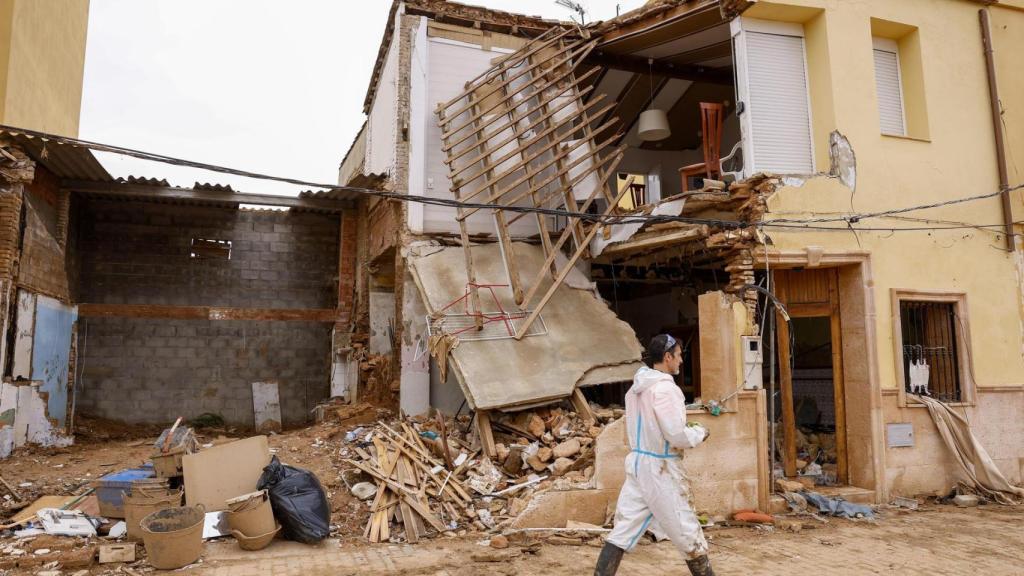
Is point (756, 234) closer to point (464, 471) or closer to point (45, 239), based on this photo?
point (464, 471)

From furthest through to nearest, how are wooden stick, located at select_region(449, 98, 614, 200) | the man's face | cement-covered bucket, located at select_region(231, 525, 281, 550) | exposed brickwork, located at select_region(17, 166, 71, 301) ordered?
exposed brickwork, located at select_region(17, 166, 71, 301) < wooden stick, located at select_region(449, 98, 614, 200) < cement-covered bucket, located at select_region(231, 525, 281, 550) < the man's face

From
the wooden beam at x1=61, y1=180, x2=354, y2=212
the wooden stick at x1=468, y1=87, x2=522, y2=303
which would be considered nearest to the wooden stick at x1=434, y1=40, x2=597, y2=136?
the wooden stick at x1=468, y1=87, x2=522, y2=303

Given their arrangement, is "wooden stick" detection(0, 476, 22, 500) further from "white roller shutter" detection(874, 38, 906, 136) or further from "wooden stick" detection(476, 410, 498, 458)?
"white roller shutter" detection(874, 38, 906, 136)

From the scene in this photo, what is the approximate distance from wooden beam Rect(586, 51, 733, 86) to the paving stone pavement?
8112 mm

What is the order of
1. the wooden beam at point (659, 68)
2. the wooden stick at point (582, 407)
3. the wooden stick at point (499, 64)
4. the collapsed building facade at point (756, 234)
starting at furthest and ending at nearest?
the wooden beam at point (659, 68), the wooden stick at point (499, 64), the collapsed building facade at point (756, 234), the wooden stick at point (582, 407)

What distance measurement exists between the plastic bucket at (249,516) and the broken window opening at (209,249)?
9.03 metres

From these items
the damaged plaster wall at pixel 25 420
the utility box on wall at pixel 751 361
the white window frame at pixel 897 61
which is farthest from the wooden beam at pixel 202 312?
the white window frame at pixel 897 61

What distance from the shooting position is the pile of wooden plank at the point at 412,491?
6.88 metres

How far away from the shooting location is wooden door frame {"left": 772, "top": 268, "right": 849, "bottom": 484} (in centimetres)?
905

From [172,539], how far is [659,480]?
427 cm

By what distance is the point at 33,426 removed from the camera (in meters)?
11.1

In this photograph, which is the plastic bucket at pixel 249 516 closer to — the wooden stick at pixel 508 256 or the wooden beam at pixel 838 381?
the wooden stick at pixel 508 256

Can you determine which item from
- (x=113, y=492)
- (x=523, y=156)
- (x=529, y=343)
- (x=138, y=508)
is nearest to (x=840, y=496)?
(x=529, y=343)

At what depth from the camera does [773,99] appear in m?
9.33
